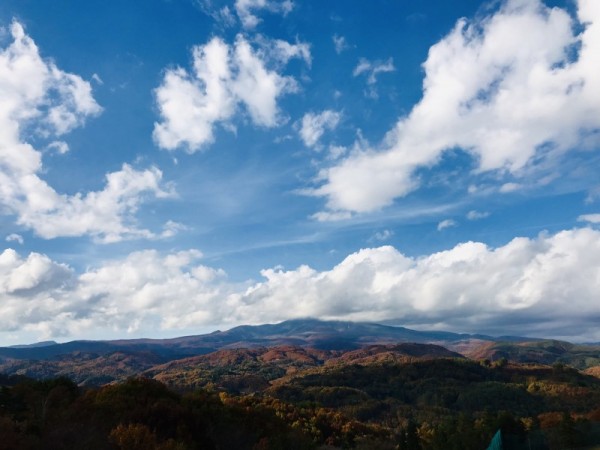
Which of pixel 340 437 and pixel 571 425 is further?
pixel 340 437

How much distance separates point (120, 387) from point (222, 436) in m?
15.3

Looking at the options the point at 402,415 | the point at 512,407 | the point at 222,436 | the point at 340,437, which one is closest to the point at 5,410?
the point at 222,436

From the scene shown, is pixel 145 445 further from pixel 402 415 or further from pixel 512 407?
pixel 512 407

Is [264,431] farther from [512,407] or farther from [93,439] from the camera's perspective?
[512,407]

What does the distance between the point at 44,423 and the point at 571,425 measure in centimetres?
6670

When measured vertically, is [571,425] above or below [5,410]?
below

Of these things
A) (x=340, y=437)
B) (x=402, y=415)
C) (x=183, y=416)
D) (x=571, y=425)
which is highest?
(x=183, y=416)

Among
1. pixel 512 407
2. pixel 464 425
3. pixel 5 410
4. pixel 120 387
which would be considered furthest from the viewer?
pixel 512 407

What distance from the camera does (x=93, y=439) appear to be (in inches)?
1578

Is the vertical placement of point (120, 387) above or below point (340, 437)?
above

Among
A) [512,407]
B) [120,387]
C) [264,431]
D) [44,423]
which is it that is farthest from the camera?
[512,407]

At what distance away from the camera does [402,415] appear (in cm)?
19912

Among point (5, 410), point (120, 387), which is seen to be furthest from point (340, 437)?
point (5, 410)

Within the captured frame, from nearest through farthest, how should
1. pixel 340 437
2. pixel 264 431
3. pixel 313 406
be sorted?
pixel 264 431 → pixel 340 437 → pixel 313 406
